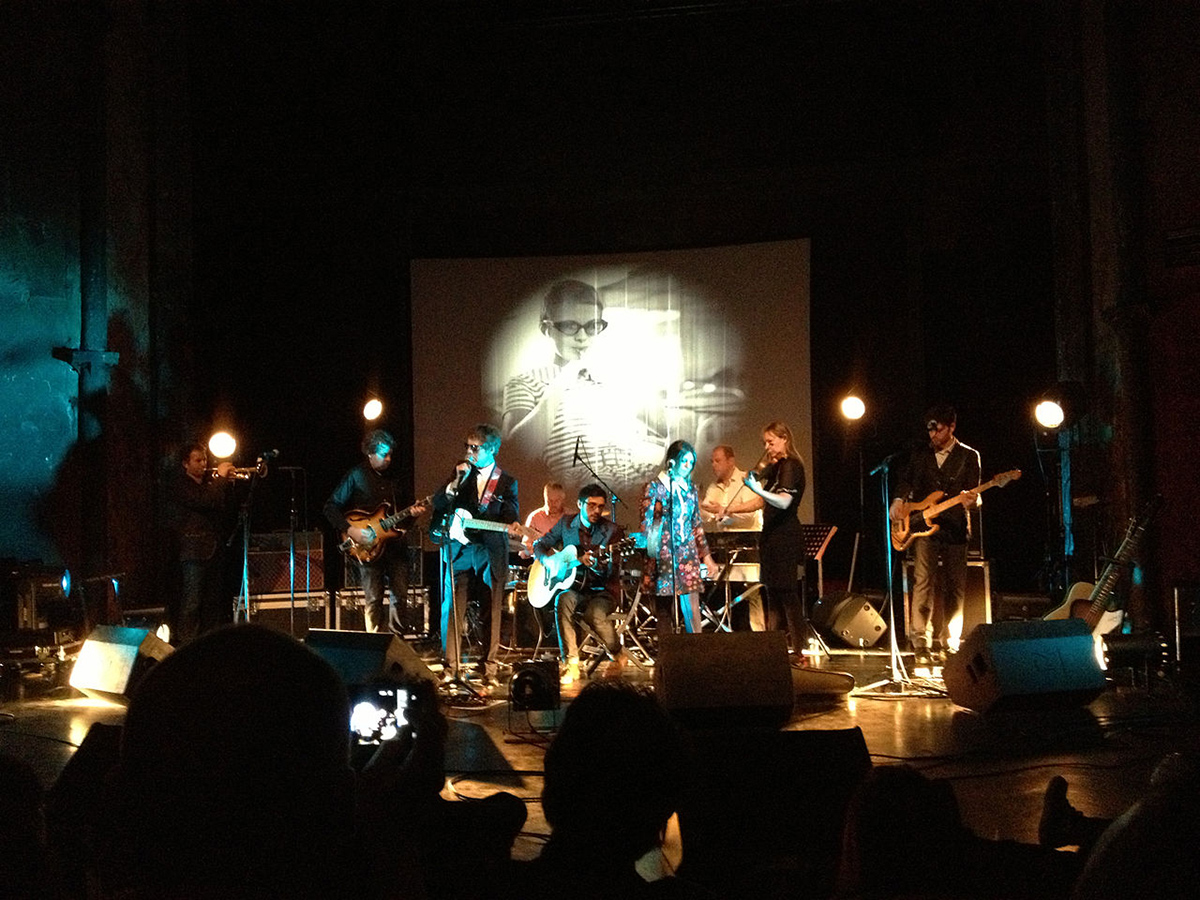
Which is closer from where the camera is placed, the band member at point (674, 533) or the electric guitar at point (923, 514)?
the band member at point (674, 533)

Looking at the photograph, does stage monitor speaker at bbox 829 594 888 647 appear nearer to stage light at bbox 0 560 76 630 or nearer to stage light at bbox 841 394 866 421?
stage light at bbox 841 394 866 421

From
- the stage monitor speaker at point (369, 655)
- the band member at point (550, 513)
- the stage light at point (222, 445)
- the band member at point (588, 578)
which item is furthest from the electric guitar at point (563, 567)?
the stage monitor speaker at point (369, 655)

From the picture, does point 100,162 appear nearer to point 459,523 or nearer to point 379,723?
point 459,523

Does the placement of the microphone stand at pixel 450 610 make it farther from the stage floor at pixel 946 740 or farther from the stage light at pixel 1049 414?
the stage light at pixel 1049 414

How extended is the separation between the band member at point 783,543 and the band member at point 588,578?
129 cm

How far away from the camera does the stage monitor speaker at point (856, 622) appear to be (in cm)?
1054

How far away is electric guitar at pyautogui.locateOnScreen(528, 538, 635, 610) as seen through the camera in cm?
946

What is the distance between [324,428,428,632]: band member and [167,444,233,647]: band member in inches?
40.6

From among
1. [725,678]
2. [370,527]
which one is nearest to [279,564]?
[370,527]

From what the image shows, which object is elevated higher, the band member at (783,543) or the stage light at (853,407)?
the stage light at (853,407)

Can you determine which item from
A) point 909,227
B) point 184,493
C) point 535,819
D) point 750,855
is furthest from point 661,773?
point 909,227

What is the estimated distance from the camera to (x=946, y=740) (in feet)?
21.1

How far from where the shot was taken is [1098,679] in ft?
20.8

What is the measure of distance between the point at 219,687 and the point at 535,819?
148 inches
